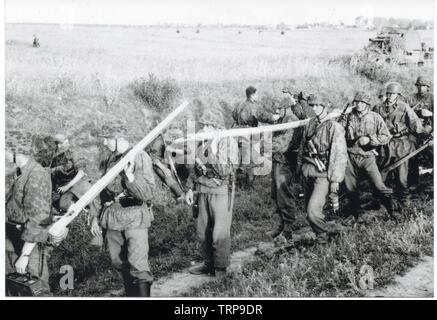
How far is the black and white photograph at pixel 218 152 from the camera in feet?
21.3

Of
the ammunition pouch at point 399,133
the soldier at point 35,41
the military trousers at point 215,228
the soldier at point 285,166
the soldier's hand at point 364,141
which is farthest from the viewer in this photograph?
the ammunition pouch at point 399,133

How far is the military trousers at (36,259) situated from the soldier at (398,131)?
500 cm

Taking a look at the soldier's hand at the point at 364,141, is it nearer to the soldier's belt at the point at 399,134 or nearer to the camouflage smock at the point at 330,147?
the camouflage smock at the point at 330,147

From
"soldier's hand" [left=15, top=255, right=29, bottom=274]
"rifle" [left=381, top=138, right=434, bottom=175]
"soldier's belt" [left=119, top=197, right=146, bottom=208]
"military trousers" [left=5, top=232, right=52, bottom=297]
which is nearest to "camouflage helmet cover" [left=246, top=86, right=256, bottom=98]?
"rifle" [left=381, top=138, right=434, bottom=175]

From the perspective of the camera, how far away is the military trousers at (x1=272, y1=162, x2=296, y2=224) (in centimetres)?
801

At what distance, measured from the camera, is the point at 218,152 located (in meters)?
6.89

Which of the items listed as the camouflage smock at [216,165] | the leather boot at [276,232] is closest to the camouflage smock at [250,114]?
the camouflage smock at [216,165]

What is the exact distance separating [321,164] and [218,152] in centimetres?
147

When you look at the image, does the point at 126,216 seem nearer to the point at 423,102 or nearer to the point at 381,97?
the point at 381,97

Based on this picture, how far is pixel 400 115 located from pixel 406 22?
139cm

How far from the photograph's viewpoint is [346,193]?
27.4 feet

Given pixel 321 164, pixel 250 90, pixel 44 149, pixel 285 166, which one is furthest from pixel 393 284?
pixel 44 149
